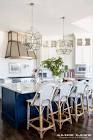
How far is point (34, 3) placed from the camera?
404 centimetres

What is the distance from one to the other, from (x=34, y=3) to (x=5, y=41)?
355 cm

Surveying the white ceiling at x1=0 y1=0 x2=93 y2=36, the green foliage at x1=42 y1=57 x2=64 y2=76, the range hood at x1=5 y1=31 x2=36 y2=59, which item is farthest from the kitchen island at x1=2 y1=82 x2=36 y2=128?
the range hood at x1=5 y1=31 x2=36 y2=59

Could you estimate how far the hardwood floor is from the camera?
3.22 meters

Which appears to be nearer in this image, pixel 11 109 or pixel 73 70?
pixel 11 109

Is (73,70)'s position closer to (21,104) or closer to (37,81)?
(37,81)

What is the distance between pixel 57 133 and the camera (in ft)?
11.3

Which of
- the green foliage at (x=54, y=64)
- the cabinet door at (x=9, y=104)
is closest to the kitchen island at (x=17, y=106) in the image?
the cabinet door at (x=9, y=104)

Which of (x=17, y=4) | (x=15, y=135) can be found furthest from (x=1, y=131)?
(x=17, y=4)

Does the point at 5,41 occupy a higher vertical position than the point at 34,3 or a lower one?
lower

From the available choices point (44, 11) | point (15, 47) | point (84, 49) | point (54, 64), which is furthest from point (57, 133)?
point (84, 49)

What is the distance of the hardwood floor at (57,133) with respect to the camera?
10.6 ft

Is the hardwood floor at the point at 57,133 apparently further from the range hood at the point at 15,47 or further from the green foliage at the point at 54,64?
the range hood at the point at 15,47

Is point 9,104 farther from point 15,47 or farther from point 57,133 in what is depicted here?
point 15,47

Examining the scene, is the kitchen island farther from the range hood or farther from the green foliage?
the range hood
